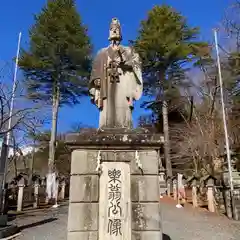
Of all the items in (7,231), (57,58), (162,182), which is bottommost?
(7,231)

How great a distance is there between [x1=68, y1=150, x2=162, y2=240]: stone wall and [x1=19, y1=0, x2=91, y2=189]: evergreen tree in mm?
20107

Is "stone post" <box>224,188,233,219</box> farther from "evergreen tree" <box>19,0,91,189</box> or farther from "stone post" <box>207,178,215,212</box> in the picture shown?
"evergreen tree" <box>19,0,91,189</box>

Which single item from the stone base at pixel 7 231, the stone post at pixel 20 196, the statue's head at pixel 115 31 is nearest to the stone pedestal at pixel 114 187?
the statue's head at pixel 115 31

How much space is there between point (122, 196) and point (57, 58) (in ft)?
72.7

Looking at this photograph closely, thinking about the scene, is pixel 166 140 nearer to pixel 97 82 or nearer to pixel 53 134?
Answer: pixel 53 134

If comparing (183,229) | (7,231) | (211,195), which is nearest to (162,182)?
(211,195)

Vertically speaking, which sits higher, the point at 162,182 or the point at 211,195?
the point at 162,182

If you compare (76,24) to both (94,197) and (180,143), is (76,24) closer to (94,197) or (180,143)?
(180,143)

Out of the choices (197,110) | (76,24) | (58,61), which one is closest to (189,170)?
(197,110)

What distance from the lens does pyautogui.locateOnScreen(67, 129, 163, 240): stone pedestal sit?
445 cm

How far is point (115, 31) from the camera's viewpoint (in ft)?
19.1

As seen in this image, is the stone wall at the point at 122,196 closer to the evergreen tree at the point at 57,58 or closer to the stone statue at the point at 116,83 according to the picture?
the stone statue at the point at 116,83

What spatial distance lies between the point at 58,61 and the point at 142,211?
22322 mm

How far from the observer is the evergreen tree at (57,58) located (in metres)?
24.8
